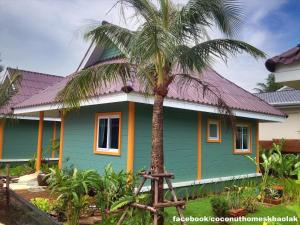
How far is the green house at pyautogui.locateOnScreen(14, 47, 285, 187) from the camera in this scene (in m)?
10.1

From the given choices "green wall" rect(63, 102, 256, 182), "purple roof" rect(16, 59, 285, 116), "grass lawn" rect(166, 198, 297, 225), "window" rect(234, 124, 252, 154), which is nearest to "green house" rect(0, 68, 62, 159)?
"purple roof" rect(16, 59, 285, 116)

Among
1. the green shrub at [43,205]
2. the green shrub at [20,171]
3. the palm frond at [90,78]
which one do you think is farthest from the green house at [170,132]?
the green shrub at [20,171]

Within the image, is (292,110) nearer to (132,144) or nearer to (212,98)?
(212,98)

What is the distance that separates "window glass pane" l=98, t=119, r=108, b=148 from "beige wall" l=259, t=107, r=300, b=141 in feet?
35.5

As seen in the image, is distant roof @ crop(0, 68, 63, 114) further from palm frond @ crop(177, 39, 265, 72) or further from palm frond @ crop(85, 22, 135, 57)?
palm frond @ crop(177, 39, 265, 72)

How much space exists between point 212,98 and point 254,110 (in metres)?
2.50

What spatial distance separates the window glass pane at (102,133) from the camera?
11.2 m

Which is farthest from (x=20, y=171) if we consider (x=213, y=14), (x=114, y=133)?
(x=213, y=14)

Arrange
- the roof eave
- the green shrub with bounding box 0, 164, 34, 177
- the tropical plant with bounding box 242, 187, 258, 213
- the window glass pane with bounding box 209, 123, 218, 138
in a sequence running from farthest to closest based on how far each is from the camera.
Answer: the green shrub with bounding box 0, 164, 34, 177 → the window glass pane with bounding box 209, 123, 218, 138 → the tropical plant with bounding box 242, 187, 258, 213 → the roof eave

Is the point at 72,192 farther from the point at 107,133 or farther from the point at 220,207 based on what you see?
the point at 107,133

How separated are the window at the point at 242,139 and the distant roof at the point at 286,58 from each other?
10.7 meters

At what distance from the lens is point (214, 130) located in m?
13.2

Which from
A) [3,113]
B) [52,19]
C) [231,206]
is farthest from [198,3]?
[3,113]

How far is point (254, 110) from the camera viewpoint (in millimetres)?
13578
